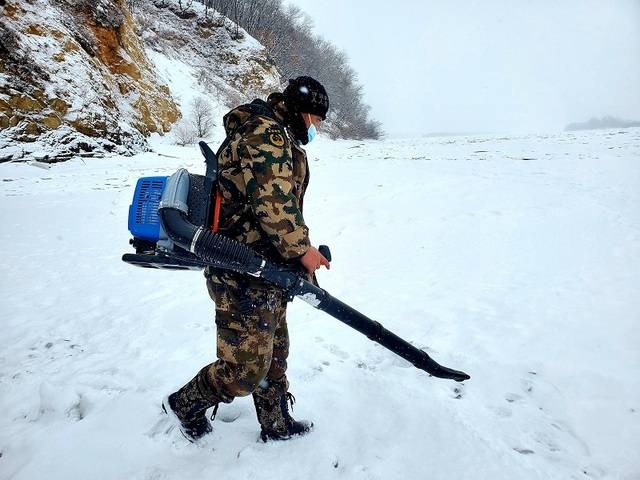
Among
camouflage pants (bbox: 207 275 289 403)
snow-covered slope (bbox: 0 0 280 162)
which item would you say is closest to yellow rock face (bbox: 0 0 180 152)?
snow-covered slope (bbox: 0 0 280 162)

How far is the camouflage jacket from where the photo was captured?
63.2 inches

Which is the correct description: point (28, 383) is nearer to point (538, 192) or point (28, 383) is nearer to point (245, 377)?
point (245, 377)

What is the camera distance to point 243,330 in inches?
71.1

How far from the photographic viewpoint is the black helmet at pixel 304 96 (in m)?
1.90

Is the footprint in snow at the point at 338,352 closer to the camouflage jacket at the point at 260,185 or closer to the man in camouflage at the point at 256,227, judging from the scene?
the man in camouflage at the point at 256,227

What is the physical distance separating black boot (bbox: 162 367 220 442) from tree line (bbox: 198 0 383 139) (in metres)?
35.6

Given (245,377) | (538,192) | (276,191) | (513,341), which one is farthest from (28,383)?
(538,192)

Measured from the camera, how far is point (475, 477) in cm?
200

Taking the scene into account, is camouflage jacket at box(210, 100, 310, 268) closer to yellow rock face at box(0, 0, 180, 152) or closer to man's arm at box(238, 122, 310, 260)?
man's arm at box(238, 122, 310, 260)

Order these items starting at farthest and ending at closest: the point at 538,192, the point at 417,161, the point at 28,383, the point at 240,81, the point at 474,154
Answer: the point at 240,81
the point at 474,154
the point at 417,161
the point at 538,192
the point at 28,383

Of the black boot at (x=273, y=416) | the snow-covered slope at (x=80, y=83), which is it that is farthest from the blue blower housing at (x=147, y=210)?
the snow-covered slope at (x=80, y=83)

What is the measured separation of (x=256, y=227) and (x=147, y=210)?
1.75ft

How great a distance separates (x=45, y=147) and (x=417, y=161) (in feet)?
40.0

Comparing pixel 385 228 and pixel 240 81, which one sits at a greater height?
pixel 240 81
